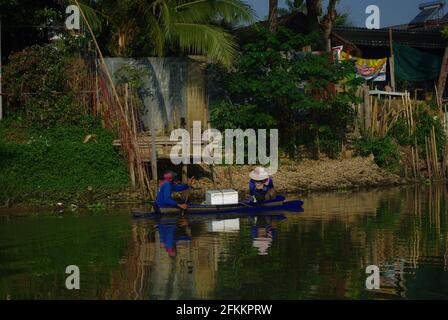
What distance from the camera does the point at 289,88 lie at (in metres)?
23.9

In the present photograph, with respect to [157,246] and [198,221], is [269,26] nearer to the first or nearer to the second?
[198,221]

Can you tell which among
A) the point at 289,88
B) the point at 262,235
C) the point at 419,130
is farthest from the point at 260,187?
the point at 419,130

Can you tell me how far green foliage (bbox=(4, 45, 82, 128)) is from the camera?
870 inches

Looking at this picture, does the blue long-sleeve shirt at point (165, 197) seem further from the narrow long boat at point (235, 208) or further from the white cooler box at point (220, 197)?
the white cooler box at point (220, 197)

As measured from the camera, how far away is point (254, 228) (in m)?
16.5

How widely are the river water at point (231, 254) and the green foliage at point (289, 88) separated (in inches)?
226

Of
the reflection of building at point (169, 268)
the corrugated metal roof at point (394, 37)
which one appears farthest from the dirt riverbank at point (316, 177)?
the reflection of building at point (169, 268)

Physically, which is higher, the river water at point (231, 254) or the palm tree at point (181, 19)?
the palm tree at point (181, 19)

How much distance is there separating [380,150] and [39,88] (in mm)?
11516

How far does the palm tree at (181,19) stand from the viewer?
22719mm

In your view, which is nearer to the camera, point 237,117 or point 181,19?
point 181,19

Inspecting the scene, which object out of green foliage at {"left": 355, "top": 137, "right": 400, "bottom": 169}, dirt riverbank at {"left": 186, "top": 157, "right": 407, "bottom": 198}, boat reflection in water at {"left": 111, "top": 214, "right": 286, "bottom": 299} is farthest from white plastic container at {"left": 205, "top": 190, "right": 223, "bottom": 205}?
green foliage at {"left": 355, "top": 137, "right": 400, "bottom": 169}

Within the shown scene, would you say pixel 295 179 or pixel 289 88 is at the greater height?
pixel 289 88

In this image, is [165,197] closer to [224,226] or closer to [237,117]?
[224,226]
